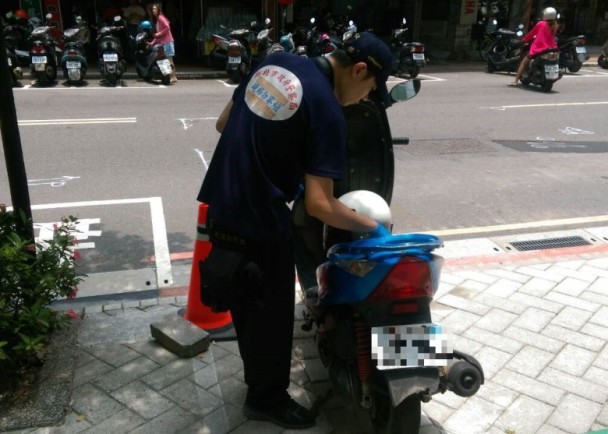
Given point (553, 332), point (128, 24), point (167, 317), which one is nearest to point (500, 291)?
point (553, 332)

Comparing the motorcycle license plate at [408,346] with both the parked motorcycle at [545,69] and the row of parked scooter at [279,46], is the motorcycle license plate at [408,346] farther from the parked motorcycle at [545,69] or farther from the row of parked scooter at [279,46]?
the parked motorcycle at [545,69]

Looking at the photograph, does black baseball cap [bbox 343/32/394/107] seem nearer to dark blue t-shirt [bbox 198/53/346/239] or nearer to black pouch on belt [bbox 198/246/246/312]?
dark blue t-shirt [bbox 198/53/346/239]

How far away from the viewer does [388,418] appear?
2.44m

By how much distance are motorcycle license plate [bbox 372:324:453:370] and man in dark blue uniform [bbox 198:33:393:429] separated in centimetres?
42

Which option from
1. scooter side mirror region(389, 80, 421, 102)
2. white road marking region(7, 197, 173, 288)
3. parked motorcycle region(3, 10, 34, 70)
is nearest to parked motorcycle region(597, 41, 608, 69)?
parked motorcycle region(3, 10, 34, 70)

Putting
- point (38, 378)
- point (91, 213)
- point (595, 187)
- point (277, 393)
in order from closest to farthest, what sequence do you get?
point (277, 393) → point (38, 378) → point (91, 213) → point (595, 187)

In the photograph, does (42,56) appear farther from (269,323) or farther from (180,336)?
(269,323)

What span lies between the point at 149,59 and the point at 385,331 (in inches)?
467

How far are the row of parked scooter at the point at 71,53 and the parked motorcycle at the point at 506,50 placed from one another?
8459mm

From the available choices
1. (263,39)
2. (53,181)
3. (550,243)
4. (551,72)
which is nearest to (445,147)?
(550,243)

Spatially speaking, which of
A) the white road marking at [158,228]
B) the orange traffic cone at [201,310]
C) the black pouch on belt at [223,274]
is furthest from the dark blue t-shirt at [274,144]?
the white road marking at [158,228]

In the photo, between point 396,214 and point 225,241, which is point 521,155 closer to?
point 396,214

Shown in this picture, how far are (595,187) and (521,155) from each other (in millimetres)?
1403

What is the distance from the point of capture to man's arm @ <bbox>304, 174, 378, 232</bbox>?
7.43 feet
